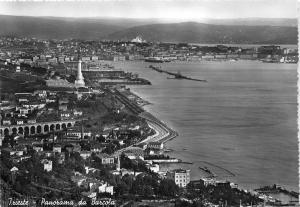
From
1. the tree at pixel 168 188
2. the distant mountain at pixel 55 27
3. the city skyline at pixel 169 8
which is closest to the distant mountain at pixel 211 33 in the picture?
the distant mountain at pixel 55 27

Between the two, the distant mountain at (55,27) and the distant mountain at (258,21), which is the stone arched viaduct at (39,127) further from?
the distant mountain at (258,21)

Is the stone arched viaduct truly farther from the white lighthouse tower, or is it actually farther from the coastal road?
the white lighthouse tower

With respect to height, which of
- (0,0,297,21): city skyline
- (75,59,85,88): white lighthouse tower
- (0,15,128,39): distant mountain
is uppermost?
(0,0,297,21): city skyline

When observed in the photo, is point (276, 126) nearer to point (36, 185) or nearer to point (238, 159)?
point (238, 159)

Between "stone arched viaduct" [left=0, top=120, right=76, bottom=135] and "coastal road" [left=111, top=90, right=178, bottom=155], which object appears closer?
"coastal road" [left=111, top=90, right=178, bottom=155]

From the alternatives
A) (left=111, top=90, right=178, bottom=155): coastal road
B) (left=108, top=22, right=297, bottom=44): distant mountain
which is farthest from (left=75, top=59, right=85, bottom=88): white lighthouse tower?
(left=108, top=22, right=297, bottom=44): distant mountain

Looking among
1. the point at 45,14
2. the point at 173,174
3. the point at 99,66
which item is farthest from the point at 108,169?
the point at 99,66
